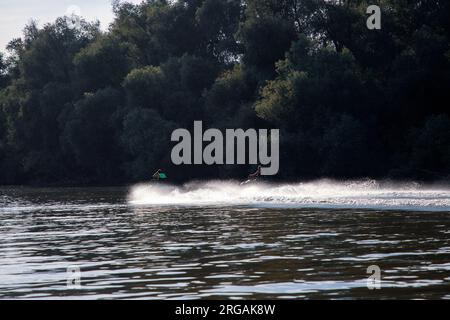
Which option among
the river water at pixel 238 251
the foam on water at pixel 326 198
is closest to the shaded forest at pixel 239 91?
the foam on water at pixel 326 198

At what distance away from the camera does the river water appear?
17.1 meters

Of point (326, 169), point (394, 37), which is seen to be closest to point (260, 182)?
point (326, 169)

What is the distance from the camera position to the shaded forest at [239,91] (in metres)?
75.3

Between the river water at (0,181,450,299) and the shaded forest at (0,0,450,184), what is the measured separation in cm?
3134

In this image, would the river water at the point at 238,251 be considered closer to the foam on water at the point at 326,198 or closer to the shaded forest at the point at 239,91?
the foam on water at the point at 326,198

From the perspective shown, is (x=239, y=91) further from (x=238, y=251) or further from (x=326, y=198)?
(x=238, y=251)

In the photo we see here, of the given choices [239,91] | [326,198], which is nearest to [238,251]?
[326,198]

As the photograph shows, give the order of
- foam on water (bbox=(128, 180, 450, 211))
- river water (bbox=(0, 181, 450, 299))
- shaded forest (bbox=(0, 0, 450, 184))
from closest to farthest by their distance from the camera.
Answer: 1. river water (bbox=(0, 181, 450, 299))
2. foam on water (bbox=(128, 180, 450, 211))
3. shaded forest (bbox=(0, 0, 450, 184))

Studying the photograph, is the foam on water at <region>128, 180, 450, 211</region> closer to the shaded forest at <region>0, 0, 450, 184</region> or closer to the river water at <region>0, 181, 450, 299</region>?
the river water at <region>0, 181, 450, 299</region>

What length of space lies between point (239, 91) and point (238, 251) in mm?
64171

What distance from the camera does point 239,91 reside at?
287 ft

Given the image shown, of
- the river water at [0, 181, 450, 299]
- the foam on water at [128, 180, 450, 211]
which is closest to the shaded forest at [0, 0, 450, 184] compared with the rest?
the foam on water at [128, 180, 450, 211]

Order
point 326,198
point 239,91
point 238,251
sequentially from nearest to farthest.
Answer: point 238,251 < point 326,198 < point 239,91

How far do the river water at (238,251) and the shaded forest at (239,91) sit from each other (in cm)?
3134
